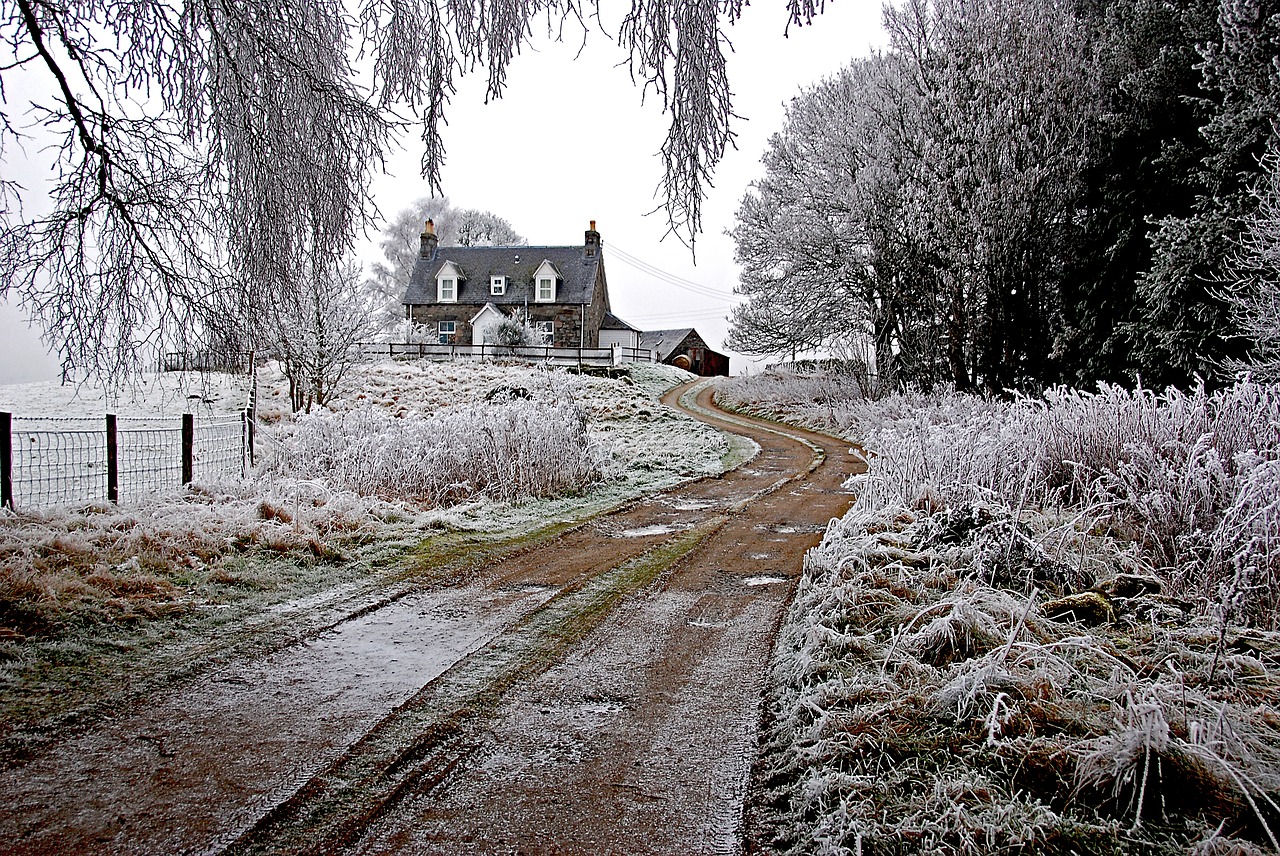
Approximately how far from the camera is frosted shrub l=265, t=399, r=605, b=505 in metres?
9.10

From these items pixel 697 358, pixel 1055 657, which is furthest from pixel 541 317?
pixel 1055 657

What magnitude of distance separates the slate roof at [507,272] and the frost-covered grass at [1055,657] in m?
36.0

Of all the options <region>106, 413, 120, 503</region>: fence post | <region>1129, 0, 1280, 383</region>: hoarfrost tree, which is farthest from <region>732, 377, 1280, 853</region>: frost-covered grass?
<region>106, 413, 120, 503</region>: fence post

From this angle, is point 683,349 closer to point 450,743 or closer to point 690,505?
point 690,505

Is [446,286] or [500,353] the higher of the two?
[446,286]

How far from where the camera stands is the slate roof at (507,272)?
1598 inches

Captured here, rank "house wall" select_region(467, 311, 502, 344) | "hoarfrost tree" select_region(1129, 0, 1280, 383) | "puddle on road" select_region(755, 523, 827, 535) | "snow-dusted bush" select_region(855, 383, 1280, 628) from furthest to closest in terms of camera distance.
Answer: "house wall" select_region(467, 311, 502, 344) → "hoarfrost tree" select_region(1129, 0, 1280, 383) → "puddle on road" select_region(755, 523, 827, 535) → "snow-dusted bush" select_region(855, 383, 1280, 628)

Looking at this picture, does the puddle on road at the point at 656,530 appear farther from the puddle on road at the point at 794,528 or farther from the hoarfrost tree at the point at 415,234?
the hoarfrost tree at the point at 415,234

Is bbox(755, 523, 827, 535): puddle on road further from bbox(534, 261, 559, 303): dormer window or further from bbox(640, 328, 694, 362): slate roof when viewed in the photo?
bbox(640, 328, 694, 362): slate roof

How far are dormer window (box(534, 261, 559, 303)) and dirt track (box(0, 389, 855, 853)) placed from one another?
3665cm

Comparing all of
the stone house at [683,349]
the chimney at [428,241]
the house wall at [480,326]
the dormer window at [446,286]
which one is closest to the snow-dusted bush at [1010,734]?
the house wall at [480,326]

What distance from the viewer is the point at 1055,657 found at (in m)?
3.02

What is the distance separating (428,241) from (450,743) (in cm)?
4154

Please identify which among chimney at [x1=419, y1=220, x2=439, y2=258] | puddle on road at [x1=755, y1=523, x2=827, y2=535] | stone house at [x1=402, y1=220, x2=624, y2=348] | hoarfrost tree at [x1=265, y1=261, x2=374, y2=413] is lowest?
puddle on road at [x1=755, y1=523, x2=827, y2=535]
